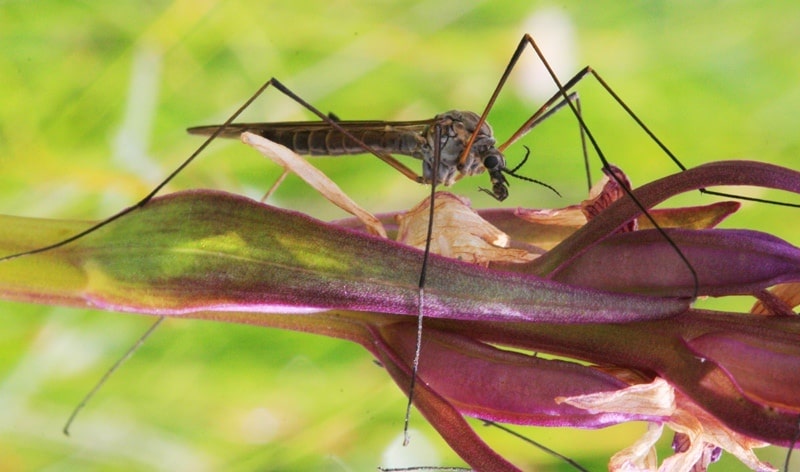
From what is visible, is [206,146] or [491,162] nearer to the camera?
[206,146]

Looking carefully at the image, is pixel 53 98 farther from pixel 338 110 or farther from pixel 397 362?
pixel 397 362

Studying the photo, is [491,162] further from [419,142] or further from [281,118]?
[281,118]

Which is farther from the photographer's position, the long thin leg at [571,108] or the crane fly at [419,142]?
the crane fly at [419,142]

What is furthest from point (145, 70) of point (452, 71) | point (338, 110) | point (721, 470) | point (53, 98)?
point (721, 470)

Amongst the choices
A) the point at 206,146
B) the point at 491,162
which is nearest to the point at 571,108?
the point at 491,162

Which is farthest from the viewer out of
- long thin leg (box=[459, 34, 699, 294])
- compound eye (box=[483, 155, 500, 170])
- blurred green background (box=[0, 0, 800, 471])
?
compound eye (box=[483, 155, 500, 170])
